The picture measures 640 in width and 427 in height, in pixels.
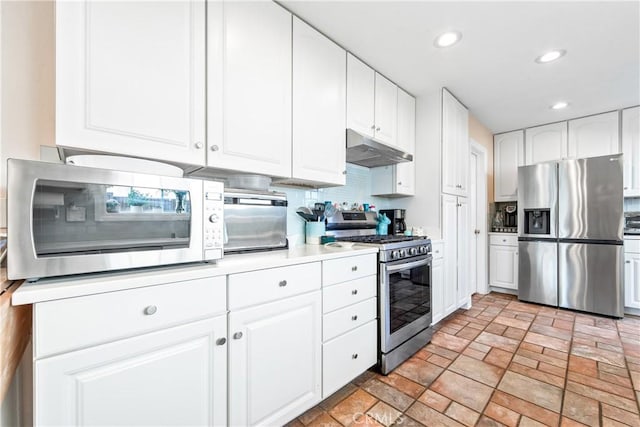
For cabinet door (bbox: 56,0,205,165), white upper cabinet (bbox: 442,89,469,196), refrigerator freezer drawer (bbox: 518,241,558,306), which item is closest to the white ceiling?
white upper cabinet (bbox: 442,89,469,196)

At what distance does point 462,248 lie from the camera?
310 cm

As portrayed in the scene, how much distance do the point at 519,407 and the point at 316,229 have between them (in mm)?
1679

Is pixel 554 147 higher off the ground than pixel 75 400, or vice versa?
pixel 554 147

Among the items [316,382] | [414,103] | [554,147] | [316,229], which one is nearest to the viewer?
[316,382]

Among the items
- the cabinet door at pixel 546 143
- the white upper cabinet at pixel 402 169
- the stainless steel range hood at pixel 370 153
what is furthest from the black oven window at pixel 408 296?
the cabinet door at pixel 546 143

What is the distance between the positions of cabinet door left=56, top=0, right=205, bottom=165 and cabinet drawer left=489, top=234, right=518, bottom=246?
4.22m

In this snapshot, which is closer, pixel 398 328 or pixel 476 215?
pixel 398 328

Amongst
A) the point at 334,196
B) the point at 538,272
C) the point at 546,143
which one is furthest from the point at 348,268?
the point at 546,143

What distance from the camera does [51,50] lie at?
117cm

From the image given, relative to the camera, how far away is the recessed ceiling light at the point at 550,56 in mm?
2176

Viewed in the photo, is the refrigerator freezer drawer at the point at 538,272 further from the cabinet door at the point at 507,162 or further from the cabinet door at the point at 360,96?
the cabinet door at the point at 360,96

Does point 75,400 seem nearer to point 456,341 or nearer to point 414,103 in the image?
point 456,341

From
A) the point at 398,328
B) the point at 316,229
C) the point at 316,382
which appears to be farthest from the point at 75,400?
the point at 398,328

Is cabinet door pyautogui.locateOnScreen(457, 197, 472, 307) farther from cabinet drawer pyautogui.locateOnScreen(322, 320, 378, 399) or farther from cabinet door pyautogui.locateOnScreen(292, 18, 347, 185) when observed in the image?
cabinet door pyautogui.locateOnScreen(292, 18, 347, 185)
